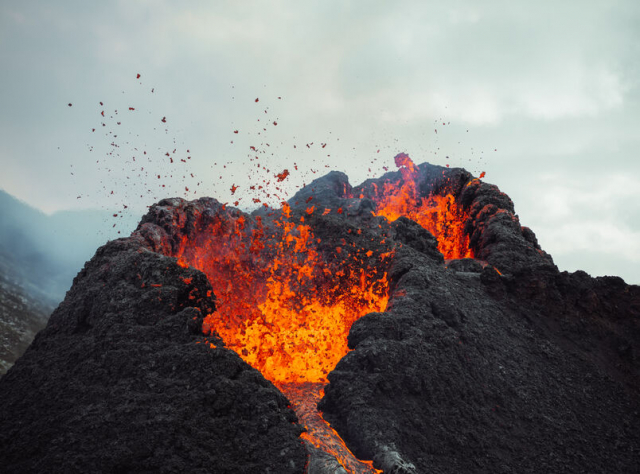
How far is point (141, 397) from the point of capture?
576 cm

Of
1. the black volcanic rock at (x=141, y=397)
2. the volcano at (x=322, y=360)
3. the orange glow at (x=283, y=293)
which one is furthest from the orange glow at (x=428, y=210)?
the black volcanic rock at (x=141, y=397)

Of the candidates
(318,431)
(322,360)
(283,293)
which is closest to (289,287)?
(283,293)

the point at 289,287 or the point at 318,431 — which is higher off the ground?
the point at 289,287

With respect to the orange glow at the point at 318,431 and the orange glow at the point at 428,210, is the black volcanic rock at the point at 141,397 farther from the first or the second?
the orange glow at the point at 428,210

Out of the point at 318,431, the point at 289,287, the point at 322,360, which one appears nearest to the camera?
the point at 318,431

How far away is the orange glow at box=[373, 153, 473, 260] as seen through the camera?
55.3 feet

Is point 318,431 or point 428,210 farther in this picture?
Answer: point 428,210

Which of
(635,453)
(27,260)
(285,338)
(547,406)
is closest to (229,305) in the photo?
(285,338)

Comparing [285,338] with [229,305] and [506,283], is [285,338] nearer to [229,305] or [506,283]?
[229,305]

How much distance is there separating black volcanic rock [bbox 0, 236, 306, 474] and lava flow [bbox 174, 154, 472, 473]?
0.98m

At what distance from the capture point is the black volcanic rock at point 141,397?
5176 mm

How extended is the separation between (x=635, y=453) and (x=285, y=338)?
811cm

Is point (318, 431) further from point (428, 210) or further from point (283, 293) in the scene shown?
point (428, 210)

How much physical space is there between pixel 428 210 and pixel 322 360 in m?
11.5
